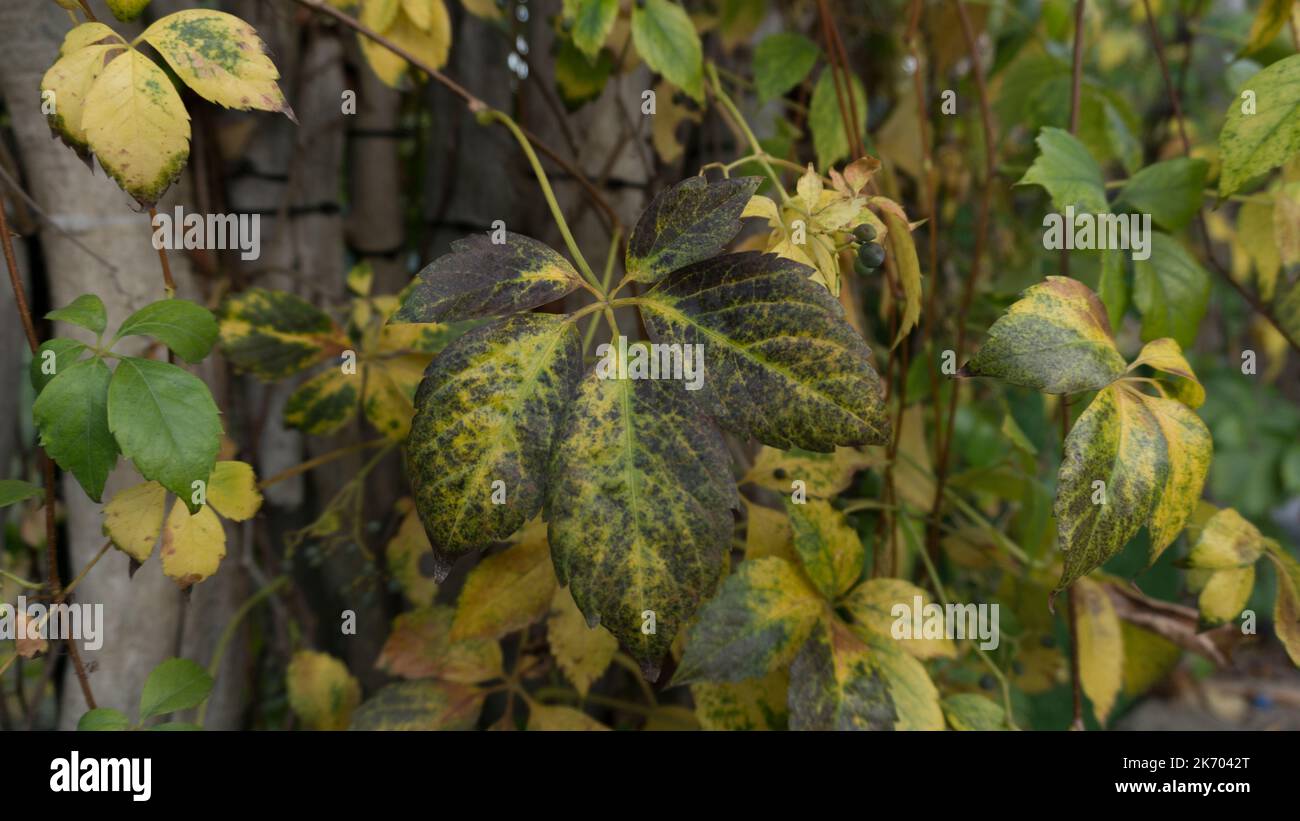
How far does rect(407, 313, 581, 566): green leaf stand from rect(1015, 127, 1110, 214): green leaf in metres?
0.38

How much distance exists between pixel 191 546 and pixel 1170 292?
2.53 ft

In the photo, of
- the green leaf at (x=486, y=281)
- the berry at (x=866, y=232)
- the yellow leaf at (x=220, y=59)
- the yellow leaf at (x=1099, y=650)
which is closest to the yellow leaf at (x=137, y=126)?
the yellow leaf at (x=220, y=59)

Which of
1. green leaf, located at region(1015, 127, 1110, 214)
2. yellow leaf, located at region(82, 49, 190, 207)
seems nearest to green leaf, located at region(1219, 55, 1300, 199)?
green leaf, located at region(1015, 127, 1110, 214)

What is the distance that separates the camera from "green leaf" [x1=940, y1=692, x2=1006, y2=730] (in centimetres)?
69

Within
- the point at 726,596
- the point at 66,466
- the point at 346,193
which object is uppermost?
the point at 346,193

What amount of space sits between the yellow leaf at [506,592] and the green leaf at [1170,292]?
533mm

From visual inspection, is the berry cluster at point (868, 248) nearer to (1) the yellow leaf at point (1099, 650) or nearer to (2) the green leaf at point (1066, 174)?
(2) the green leaf at point (1066, 174)

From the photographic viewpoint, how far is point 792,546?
0.74 m

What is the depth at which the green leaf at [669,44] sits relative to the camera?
0.74 meters

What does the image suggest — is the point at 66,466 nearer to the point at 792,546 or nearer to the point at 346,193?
the point at 792,546

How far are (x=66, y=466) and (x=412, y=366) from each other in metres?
0.33

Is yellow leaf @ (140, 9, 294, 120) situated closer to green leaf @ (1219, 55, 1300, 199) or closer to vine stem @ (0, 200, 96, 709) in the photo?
vine stem @ (0, 200, 96, 709)
